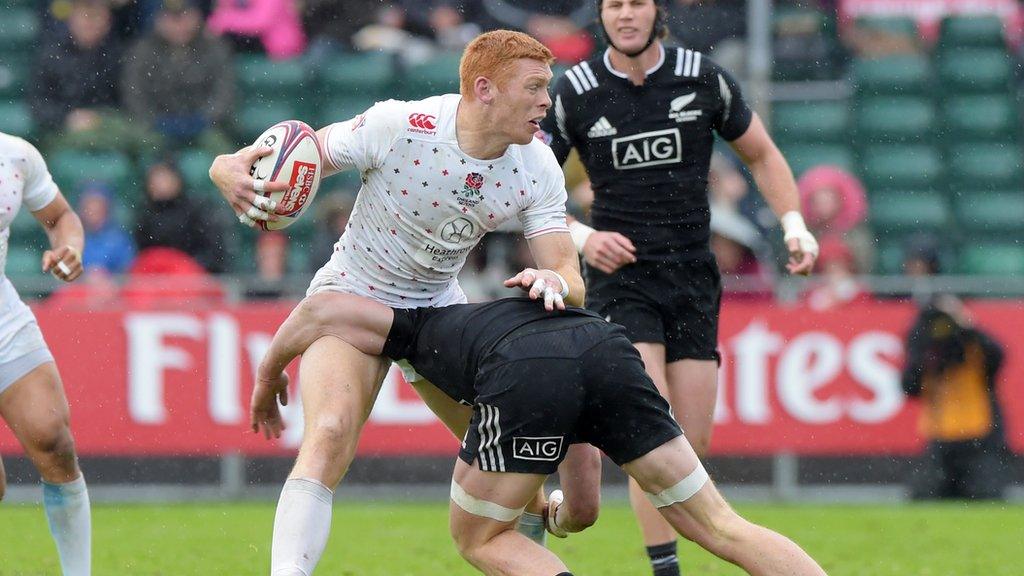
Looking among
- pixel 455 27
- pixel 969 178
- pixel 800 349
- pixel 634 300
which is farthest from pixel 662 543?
pixel 969 178

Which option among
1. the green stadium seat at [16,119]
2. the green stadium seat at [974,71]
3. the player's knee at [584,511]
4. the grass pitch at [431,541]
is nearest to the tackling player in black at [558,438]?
the player's knee at [584,511]

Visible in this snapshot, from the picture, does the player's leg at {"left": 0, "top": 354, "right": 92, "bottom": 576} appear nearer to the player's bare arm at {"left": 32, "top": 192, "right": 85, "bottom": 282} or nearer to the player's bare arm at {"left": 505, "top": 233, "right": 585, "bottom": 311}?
the player's bare arm at {"left": 32, "top": 192, "right": 85, "bottom": 282}

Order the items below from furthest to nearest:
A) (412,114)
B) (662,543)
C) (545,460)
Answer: (662,543) → (412,114) → (545,460)

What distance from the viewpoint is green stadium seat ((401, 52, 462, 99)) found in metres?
15.4

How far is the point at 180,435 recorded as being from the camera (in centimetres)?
1196

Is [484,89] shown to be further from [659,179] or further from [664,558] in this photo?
[664,558]

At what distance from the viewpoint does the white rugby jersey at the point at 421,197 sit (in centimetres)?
611

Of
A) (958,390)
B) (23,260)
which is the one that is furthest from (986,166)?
(23,260)

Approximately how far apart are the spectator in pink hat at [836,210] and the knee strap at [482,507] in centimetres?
823

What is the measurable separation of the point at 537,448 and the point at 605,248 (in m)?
1.95

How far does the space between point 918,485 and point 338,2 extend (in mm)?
7170

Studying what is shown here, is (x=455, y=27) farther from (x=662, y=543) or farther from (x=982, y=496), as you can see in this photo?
(x=662, y=543)

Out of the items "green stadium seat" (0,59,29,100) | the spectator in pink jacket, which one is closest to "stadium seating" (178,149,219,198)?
the spectator in pink jacket

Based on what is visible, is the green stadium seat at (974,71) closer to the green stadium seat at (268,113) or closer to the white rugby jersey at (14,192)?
the green stadium seat at (268,113)
